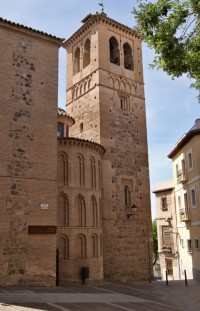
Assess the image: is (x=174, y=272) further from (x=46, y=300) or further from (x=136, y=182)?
(x=46, y=300)

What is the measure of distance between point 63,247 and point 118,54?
14741mm

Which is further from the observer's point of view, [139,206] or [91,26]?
[91,26]

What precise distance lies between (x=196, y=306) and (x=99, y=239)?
23.6ft

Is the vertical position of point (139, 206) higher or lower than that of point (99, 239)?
higher

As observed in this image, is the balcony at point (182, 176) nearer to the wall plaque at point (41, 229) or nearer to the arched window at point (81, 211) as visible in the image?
the arched window at point (81, 211)

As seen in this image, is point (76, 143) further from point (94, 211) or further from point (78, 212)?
point (94, 211)

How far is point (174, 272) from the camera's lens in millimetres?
26484

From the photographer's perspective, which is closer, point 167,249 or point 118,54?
point 118,54

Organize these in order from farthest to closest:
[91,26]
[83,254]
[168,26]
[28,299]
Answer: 1. [91,26]
2. [83,254]
3. [28,299]
4. [168,26]

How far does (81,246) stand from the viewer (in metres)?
17.4

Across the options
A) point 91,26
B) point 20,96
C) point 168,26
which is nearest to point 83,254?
point 20,96

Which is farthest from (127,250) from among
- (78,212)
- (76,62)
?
(76,62)

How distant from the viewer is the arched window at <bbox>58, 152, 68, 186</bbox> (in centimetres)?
1756

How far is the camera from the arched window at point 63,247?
16812mm
